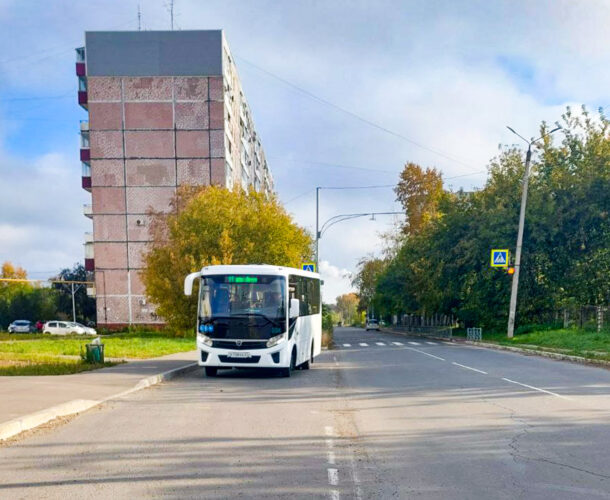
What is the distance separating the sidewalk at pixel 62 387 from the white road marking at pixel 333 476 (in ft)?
15.5

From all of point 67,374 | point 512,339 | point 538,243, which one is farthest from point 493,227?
point 67,374

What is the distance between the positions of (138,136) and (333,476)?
5524cm

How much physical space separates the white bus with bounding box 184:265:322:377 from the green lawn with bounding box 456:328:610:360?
10.6m

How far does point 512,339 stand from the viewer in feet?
108

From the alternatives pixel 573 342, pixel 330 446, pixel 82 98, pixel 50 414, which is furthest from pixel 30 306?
pixel 330 446

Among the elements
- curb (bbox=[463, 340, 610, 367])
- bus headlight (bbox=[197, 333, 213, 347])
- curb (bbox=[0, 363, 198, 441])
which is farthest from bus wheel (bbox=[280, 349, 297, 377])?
Result: curb (bbox=[463, 340, 610, 367])

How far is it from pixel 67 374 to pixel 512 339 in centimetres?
2367

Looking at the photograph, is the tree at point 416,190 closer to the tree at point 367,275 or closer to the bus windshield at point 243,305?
the tree at point 367,275

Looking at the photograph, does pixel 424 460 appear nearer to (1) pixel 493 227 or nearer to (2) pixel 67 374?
(2) pixel 67 374

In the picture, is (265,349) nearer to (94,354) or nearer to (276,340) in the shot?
(276,340)

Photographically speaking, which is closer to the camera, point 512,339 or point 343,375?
point 343,375

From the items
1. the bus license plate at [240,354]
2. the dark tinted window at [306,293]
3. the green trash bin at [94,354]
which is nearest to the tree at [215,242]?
the dark tinted window at [306,293]

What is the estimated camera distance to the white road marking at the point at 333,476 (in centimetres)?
613

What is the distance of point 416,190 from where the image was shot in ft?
215
